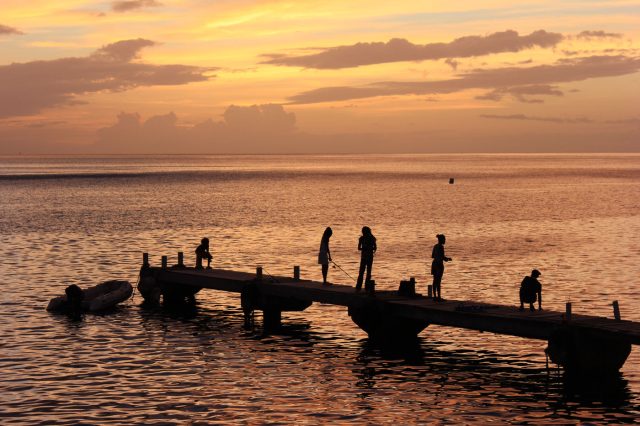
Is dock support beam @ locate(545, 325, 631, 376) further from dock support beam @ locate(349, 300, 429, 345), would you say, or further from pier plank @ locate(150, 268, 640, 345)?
dock support beam @ locate(349, 300, 429, 345)

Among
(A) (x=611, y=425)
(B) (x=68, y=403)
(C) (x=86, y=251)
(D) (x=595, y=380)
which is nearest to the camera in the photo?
(A) (x=611, y=425)

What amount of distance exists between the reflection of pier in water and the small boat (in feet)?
4.09

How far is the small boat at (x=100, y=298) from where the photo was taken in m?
34.8

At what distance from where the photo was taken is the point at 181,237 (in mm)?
68312

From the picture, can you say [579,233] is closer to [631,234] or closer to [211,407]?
[631,234]

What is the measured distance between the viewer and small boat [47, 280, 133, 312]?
34.8m

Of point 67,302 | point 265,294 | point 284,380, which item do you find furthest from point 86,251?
point 284,380

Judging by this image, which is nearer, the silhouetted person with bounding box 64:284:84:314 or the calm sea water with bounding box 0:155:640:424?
the calm sea water with bounding box 0:155:640:424

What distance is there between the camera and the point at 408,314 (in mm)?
28500

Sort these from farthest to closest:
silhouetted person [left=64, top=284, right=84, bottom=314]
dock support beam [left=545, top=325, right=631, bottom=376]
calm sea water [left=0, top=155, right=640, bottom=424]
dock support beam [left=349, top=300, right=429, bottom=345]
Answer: silhouetted person [left=64, top=284, right=84, bottom=314] → dock support beam [left=349, top=300, right=429, bottom=345] → dock support beam [left=545, top=325, right=631, bottom=376] → calm sea water [left=0, top=155, right=640, bottom=424]

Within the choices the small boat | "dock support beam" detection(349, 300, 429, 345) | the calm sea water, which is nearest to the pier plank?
"dock support beam" detection(349, 300, 429, 345)

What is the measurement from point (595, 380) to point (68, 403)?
45.7 ft

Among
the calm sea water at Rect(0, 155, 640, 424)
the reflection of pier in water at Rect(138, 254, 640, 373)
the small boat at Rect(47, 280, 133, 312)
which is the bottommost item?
the calm sea water at Rect(0, 155, 640, 424)

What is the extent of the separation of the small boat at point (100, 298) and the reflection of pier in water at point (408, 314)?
125 cm
